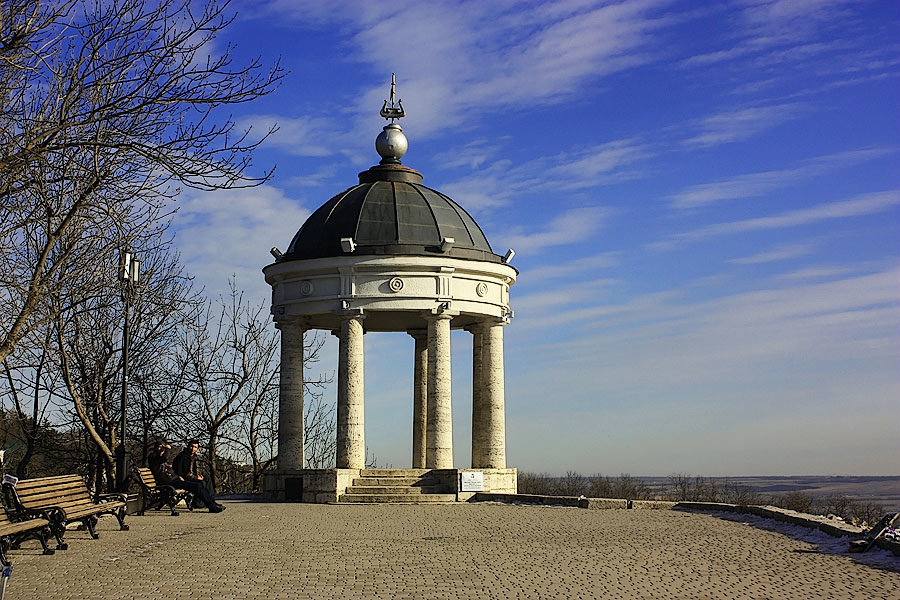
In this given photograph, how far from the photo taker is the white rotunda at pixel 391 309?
29.3m

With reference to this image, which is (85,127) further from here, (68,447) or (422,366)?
(68,447)

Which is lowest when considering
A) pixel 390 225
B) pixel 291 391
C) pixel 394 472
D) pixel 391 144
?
pixel 394 472

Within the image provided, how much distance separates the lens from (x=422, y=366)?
34562mm

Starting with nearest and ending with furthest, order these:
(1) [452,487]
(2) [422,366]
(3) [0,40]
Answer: (3) [0,40] < (1) [452,487] < (2) [422,366]

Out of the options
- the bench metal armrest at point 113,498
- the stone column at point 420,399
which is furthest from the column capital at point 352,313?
the bench metal armrest at point 113,498

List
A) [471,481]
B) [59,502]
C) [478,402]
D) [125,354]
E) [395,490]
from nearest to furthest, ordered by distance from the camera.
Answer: [59,502] → [125,354] → [395,490] → [471,481] → [478,402]

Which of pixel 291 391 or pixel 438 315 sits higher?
pixel 438 315

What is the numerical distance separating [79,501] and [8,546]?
229 centimetres

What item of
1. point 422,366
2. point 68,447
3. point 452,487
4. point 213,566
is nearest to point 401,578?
point 213,566

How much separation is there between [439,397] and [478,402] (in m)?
2.31

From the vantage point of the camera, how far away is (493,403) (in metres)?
31.5

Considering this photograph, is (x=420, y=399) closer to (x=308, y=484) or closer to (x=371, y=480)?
(x=371, y=480)

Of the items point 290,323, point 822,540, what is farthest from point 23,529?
point 290,323

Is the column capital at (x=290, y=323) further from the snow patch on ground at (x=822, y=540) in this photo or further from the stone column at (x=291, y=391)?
the snow patch on ground at (x=822, y=540)
